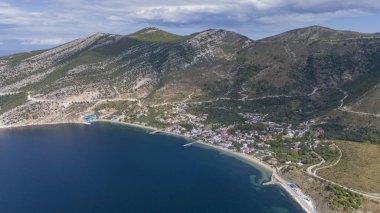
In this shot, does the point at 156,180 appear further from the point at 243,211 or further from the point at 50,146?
the point at 50,146

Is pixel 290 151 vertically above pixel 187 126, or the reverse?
pixel 187 126

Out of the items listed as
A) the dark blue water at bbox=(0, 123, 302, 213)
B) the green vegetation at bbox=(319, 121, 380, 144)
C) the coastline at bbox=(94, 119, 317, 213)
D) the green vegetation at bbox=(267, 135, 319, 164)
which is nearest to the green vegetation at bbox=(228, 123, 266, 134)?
the green vegetation at bbox=(267, 135, 319, 164)

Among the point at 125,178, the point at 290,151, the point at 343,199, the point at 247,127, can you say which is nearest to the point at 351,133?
the point at 290,151

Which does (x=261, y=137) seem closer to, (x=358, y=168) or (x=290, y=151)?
(x=290, y=151)

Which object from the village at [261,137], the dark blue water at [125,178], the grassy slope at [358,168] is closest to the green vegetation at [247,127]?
the village at [261,137]

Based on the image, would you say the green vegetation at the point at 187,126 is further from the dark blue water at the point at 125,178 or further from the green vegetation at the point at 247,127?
the green vegetation at the point at 247,127

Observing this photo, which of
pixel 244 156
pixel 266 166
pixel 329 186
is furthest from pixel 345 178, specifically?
pixel 244 156

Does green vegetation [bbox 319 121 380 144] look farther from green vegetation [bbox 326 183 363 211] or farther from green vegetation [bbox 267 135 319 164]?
green vegetation [bbox 326 183 363 211]
